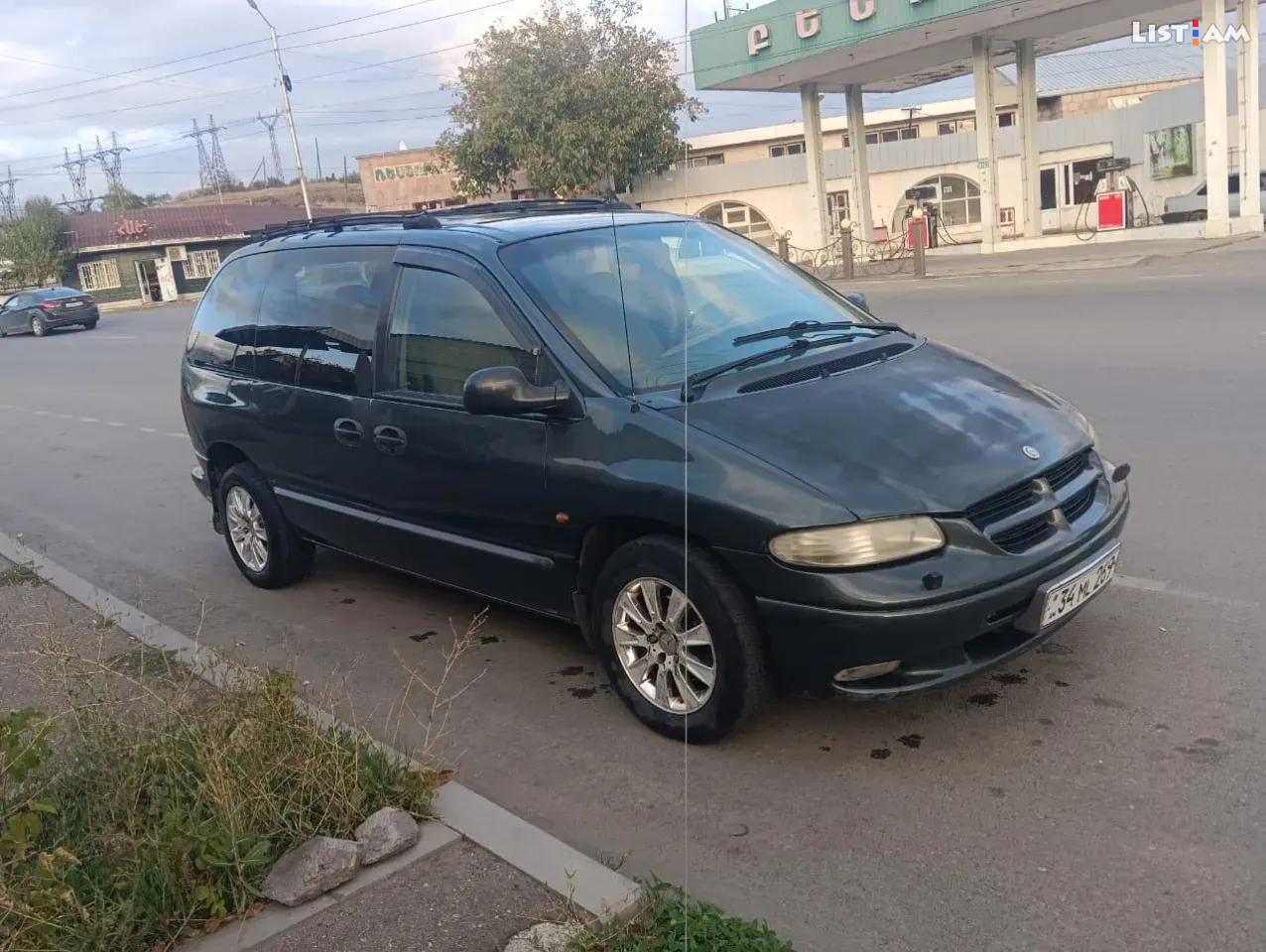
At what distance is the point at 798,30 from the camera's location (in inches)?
1054

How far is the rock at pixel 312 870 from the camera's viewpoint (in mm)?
3051

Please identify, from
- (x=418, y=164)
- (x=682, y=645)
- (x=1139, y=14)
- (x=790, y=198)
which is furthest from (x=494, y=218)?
(x=418, y=164)

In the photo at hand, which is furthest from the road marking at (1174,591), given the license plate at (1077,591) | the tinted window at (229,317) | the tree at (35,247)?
the tree at (35,247)

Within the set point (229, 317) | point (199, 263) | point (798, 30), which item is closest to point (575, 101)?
point (798, 30)

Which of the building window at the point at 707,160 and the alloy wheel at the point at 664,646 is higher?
the building window at the point at 707,160

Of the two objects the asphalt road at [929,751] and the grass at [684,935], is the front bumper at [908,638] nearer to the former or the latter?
the asphalt road at [929,751]

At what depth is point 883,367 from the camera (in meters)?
4.30

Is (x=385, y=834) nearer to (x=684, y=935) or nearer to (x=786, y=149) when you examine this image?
(x=684, y=935)

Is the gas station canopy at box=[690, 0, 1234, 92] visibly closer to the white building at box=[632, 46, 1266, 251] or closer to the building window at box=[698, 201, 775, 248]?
the white building at box=[632, 46, 1266, 251]

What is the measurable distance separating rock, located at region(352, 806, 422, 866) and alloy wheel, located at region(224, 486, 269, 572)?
3100 millimetres

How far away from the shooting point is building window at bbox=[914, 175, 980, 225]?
126 feet

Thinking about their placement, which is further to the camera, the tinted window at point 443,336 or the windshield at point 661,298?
the tinted window at point 443,336

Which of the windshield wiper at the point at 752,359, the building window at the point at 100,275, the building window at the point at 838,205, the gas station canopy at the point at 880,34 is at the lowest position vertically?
the windshield wiper at the point at 752,359

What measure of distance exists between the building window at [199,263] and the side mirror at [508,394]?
56.8 meters
